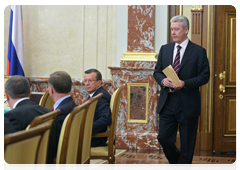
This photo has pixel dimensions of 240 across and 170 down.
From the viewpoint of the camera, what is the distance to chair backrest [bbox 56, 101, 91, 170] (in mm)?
1658

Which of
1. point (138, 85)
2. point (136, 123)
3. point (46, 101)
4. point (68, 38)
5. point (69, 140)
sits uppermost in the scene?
point (68, 38)

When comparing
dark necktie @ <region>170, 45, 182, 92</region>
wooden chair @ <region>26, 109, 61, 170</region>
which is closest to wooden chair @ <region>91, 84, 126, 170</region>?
dark necktie @ <region>170, 45, 182, 92</region>

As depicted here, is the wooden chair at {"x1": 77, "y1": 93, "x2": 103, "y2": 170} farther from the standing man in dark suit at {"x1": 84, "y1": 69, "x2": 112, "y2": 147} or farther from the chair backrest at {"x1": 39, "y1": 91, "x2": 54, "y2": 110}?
the chair backrest at {"x1": 39, "y1": 91, "x2": 54, "y2": 110}

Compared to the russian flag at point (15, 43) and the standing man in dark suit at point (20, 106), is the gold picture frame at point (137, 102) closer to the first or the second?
the russian flag at point (15, 43)

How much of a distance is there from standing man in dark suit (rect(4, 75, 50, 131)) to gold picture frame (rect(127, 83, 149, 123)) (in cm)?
278

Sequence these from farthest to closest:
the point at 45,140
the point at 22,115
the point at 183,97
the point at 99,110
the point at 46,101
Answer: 1. the point at 46,101
2. the point at 183,97
3. the point at 99,110
4. the point at 22,115
5. the point at 45,140

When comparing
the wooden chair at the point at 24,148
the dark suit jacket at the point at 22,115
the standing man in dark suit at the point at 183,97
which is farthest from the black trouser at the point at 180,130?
the wooden chair at the point at 24,148

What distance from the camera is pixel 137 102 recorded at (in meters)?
4.58

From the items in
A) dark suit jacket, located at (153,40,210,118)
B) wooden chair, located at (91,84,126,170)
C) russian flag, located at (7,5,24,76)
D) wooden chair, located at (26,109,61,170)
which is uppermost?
russian flag, located at (7,5,24,76)

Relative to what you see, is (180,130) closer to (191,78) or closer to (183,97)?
(183,97)

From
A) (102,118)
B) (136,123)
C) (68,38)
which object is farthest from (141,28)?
(102,118)

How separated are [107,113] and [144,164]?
4.41 feet

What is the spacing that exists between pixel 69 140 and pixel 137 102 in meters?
2.92

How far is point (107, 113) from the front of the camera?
271 centimetres
